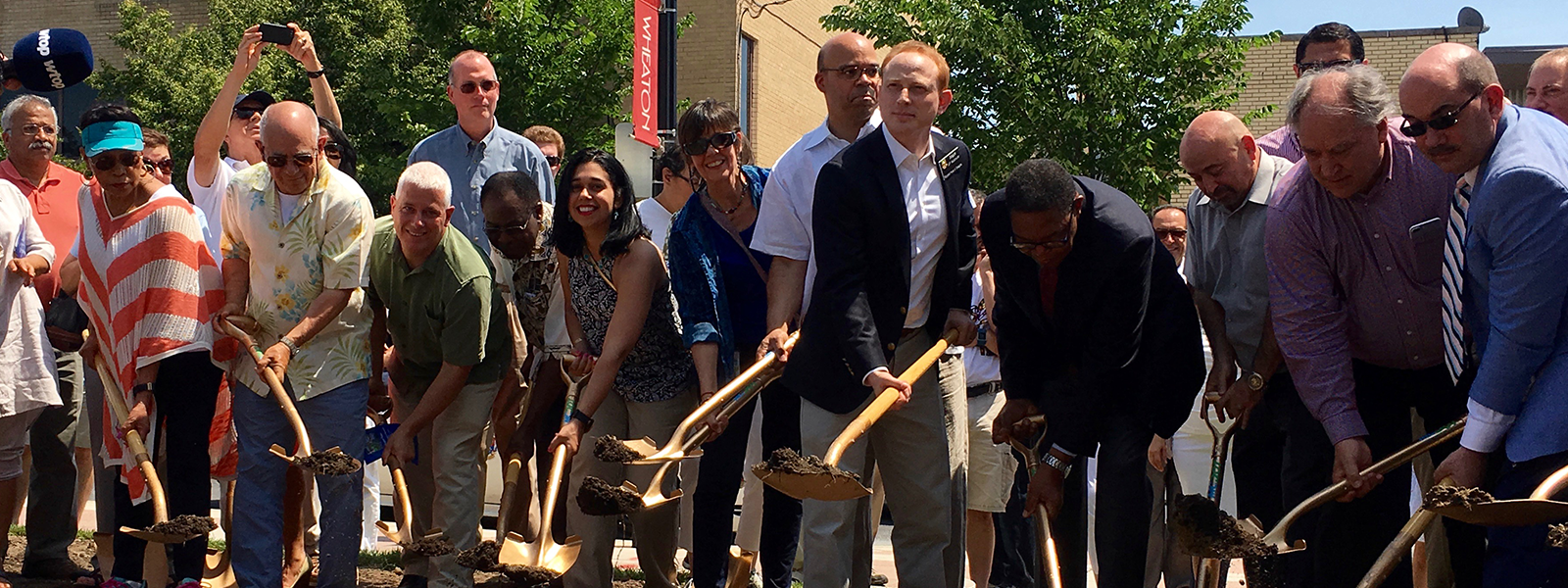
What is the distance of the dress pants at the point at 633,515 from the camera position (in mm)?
5117

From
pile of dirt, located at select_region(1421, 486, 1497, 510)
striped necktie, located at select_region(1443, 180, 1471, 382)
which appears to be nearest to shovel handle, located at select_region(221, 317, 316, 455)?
pile of dirt, located at select_region(1421, 486, 1497, 510)

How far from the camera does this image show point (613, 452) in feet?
14.6

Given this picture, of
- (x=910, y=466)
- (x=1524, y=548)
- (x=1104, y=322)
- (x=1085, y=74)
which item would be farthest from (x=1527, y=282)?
(x=1085, y=74)

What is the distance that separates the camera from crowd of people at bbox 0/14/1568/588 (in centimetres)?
396

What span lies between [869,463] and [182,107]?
17684 mm

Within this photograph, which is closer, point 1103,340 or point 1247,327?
point 1103,340

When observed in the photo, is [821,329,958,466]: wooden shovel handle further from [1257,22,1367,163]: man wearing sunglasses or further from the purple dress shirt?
[1257,22,1367,163]: man wearing sunglasses

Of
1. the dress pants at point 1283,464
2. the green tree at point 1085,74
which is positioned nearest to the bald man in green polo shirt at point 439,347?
the dress pants at point 1283,464

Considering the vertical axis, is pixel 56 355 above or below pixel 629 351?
below

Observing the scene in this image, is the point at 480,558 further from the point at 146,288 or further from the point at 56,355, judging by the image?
the point at 56,355

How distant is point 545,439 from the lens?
5.55 meters

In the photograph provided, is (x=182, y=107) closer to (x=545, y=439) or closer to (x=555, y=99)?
(x=555, y=99)

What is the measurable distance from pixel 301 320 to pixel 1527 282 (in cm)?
403

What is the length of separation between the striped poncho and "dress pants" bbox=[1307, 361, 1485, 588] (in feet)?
13.0
